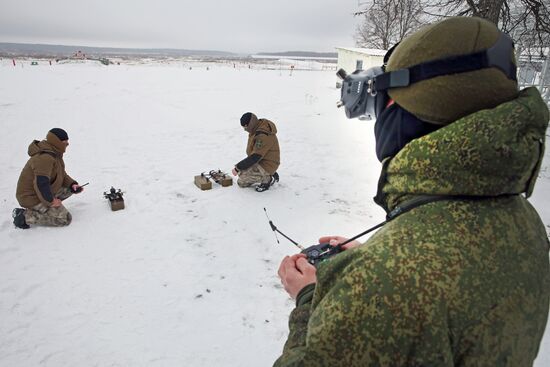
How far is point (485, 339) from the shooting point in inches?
32.8

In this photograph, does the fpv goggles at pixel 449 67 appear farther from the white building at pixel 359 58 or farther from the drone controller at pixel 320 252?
the white building at pixel 359 58

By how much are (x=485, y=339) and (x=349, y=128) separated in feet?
39.6

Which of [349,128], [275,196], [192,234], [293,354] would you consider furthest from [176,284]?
[349,128]

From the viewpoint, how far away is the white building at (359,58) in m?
20.7

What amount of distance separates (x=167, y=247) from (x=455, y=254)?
456 centimetres

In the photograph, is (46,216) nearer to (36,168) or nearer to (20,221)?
(20,221)

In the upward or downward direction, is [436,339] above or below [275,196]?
above

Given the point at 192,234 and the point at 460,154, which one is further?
the point at 192,234

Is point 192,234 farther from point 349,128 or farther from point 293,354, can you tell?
point 349,128

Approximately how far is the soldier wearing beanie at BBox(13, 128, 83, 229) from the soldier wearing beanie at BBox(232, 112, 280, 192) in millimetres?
3040

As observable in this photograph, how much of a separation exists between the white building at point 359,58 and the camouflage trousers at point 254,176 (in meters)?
15.2

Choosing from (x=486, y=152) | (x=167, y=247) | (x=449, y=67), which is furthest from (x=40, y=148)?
(x=486, y=152)

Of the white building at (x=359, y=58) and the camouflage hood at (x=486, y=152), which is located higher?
the white building at (x=359, y=58)

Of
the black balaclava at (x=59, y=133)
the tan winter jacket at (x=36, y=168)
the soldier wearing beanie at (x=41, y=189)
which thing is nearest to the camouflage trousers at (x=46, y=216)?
the soldier wearing beanie at (x=41, y=189)
